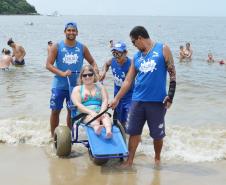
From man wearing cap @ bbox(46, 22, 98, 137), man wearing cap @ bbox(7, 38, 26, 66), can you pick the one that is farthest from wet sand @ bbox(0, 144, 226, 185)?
man wearing cap @ bbox(7, 38, 26, 66)

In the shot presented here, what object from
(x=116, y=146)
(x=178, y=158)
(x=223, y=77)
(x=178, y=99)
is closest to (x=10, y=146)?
(x=116, y=146)

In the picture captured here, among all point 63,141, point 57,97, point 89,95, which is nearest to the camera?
point 63,141

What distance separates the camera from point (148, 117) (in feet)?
18.3

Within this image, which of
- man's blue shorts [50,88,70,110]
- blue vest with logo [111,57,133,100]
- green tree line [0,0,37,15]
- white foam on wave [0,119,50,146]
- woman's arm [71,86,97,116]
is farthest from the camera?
green tree line [0,0,37,15]

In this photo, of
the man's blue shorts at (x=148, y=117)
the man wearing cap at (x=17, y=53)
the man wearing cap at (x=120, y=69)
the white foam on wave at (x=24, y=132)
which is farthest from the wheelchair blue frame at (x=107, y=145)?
the man wearing cap at (x=17, y=53)

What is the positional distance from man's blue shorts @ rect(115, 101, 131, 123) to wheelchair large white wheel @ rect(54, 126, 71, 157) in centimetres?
89

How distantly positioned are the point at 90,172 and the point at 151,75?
153cm

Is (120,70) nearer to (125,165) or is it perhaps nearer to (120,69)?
(120,69)

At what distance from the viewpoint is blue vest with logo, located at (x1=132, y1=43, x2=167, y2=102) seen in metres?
5.36

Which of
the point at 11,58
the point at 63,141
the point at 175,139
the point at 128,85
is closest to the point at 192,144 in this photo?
the point at 175,139

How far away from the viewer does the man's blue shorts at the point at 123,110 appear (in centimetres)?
650

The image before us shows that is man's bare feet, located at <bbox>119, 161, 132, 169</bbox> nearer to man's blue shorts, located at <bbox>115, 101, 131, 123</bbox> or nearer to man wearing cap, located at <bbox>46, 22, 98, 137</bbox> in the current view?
man's blue shorts, located at <bbox>115, 101, 131, 123</bbox>

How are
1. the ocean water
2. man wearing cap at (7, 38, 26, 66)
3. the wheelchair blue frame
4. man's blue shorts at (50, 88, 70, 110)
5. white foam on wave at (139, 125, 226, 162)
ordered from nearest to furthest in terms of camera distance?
the wheelchair blue frame, white foam on wave at (139, 125, 226, 162), man's blue shorts at (50, 88, 70, 110), the ocean water, man wearing cap at (7, 38, 26, 66)

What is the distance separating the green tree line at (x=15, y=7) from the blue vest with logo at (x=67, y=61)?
141713 millimetres
